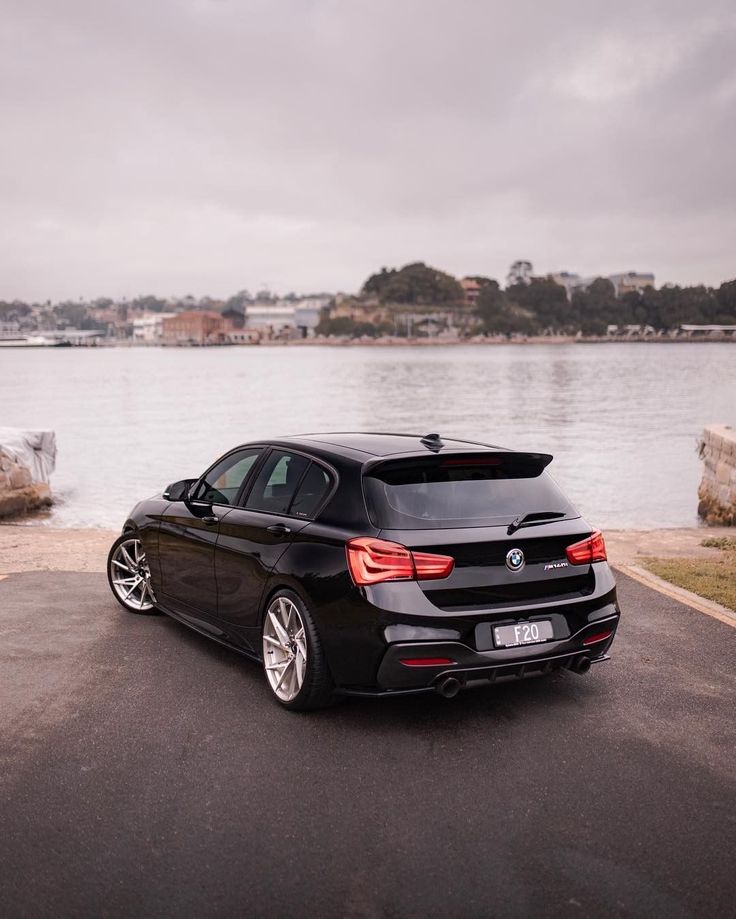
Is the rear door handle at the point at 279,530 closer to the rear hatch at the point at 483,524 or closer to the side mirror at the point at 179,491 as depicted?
the rear hatch at the point at 483,524

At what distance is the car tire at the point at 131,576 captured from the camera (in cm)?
761

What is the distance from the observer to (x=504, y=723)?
17.2 ft

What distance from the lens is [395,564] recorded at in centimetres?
488

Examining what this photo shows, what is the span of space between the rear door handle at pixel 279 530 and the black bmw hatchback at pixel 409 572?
1cm

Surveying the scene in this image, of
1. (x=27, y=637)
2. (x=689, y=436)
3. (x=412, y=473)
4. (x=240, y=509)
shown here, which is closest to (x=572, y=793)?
(x=412, y=473)

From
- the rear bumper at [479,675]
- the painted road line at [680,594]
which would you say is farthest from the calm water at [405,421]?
the rear bumper at [479,675]

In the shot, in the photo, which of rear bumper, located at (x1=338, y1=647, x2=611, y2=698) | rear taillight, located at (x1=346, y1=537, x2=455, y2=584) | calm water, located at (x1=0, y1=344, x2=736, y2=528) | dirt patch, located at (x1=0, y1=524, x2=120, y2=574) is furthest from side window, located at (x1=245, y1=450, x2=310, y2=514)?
calm water, located at (x1=0, y1=344, x2=736, y2=528)

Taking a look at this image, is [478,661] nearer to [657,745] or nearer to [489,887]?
[657,745]

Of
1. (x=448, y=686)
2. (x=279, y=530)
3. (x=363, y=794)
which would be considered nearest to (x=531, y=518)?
(x=448, y=686)

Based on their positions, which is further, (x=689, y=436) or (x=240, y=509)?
(x=689, y=436)

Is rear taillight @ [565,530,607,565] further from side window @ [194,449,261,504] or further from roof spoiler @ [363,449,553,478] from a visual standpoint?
side window @ [194,449,261,504]

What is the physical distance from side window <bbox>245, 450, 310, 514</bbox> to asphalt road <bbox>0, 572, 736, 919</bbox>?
1085 mm

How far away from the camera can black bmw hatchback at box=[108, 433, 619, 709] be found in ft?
16.0

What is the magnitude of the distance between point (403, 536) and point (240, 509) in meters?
1.58
